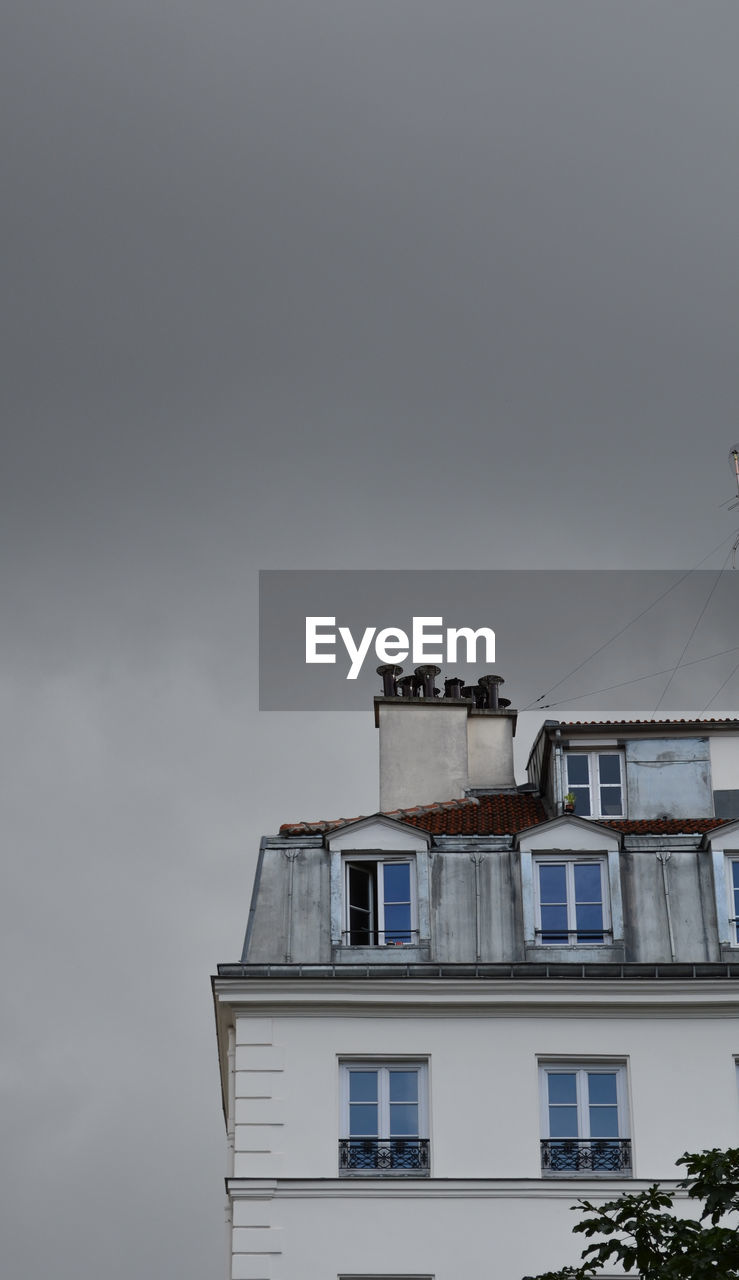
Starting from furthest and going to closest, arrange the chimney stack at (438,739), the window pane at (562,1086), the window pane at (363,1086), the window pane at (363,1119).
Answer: the chimney stack at (438,739) → the window pane at (562,1086) → the window pane at (363,1086) → the window pane at (363,1119)

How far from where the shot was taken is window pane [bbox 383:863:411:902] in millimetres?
36906

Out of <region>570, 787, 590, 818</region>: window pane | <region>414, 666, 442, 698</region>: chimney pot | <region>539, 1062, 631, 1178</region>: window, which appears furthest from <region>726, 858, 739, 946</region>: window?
<region>414, 666, 442, 698</region>: chimney pot

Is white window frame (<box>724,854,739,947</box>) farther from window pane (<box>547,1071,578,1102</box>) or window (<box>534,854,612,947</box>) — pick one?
window pane (<box>547,1071,578,1102</box>)

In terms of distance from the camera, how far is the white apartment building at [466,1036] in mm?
33531

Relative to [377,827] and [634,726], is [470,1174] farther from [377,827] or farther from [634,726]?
[634,726]

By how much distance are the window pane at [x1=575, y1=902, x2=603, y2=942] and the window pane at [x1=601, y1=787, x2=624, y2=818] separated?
14.1 ft

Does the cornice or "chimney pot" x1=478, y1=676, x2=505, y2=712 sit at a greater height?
"chimney pot" x1=478, y1=676, x2=505, y2=712

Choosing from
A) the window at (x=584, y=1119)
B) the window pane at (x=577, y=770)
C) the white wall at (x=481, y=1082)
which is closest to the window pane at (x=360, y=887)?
the white wall at (x=481, y=1082)

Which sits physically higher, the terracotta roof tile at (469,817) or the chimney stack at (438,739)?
the chimney stack at (438,739)

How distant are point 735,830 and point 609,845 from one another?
7.13 ft

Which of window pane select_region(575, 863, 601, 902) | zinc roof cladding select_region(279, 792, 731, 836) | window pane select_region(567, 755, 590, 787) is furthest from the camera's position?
window pane select_region(567, 755, 590, 787)

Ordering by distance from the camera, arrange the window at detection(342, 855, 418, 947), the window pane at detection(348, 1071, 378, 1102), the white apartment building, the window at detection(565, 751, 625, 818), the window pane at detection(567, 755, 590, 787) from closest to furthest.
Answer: the white apartment building
the window pane at detection(348, 1071, 378, 1102)
the window at detection(342, 855, 418, 947)
the window at detection(565, 751, 625, 818)
the window pane at detection(567, 755, 590, 787)

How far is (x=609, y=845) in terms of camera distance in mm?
37094

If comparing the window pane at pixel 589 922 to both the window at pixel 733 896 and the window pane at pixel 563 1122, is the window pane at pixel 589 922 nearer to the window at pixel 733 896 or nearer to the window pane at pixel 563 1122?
the window at pixel 733 896
